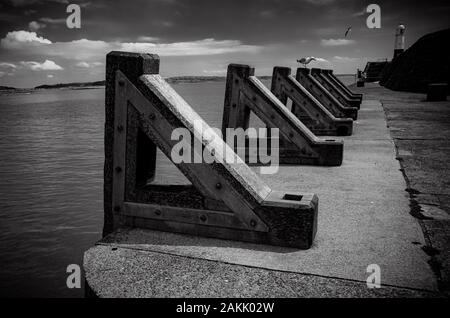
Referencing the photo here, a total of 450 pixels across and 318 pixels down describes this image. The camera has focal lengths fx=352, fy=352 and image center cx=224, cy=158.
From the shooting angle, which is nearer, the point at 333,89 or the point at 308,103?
the point at 308,103

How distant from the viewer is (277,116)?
5484mm

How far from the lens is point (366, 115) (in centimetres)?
1182

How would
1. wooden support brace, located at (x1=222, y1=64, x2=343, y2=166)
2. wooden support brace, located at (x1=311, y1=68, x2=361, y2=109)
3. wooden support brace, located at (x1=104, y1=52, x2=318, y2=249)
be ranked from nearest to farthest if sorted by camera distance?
wooden support brace, located at (x1=104, y1=52, x2=318, y2=249), wooden support brace, located at (x1=222, y1=64, x2=343, y2=166), wooden support brace, located at (x1=311, y1=68, x2=361, y2=109)

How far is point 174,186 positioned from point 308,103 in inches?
233

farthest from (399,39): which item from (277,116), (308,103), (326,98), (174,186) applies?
(174,186)

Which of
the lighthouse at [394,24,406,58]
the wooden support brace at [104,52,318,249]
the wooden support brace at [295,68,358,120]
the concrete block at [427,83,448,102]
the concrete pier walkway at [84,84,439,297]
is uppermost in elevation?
the lighthouse at [394,24,406,58]

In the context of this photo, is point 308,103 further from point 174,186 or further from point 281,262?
point 281,262

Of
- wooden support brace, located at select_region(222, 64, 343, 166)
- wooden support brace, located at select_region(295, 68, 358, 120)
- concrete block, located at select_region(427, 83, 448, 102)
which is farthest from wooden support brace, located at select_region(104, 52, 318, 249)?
concrete block, located at select_region(427, 83, 448, 102)

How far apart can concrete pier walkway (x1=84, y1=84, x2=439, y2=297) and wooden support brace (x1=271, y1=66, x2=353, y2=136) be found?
4693mm

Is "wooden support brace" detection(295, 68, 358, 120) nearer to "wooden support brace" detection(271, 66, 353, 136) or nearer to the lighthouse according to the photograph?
"wooden support brace" detection(271, 66, 353, 136)

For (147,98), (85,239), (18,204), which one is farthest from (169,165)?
(147,98)

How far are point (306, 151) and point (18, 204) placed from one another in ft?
24.3

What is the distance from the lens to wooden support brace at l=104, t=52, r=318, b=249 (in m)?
2.68
